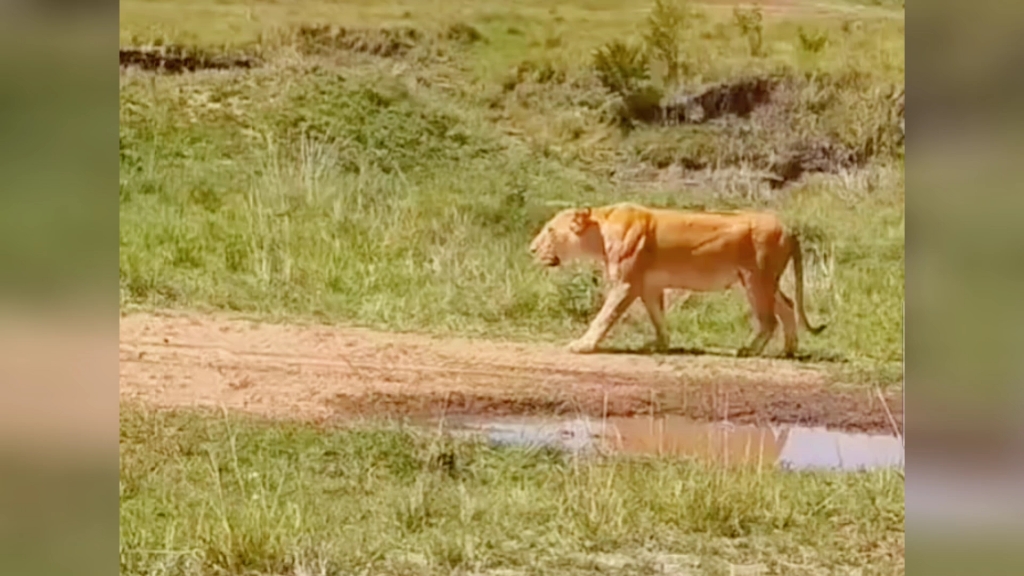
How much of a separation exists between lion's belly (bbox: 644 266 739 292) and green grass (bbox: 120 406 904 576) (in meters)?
0.31

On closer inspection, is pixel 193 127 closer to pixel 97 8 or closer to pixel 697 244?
pixel 97 8

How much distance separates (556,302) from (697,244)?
0.90ft

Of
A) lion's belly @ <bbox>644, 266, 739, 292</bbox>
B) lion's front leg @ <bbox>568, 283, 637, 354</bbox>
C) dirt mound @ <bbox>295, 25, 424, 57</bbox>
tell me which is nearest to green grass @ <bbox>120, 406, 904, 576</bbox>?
lion's front leg @ <bbox>568, 283, 637, 354</bbox>

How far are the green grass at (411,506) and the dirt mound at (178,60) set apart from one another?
60 centimetres

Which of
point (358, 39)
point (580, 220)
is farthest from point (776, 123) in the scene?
point (358, 39)

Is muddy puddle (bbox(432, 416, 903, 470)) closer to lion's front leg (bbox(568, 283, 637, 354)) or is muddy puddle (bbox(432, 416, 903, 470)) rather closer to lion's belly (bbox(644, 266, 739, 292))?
lion's front leg (bbox(568, 283, 637, 354))

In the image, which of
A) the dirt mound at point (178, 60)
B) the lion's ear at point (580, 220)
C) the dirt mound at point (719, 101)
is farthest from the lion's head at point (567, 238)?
the dirt mound at point (178, 60)

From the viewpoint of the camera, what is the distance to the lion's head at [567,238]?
7.11ft

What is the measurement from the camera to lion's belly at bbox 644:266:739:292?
7.16 feet

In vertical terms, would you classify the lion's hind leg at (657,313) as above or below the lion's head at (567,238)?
below

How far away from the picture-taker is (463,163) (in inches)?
85.4

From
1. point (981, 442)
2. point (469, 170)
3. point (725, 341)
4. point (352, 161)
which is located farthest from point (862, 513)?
point (352, 161)

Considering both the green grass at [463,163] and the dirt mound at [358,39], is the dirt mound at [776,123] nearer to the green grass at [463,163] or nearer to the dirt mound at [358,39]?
the green grass at [463,163]

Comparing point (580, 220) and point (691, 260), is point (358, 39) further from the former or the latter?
point (691, 260)
